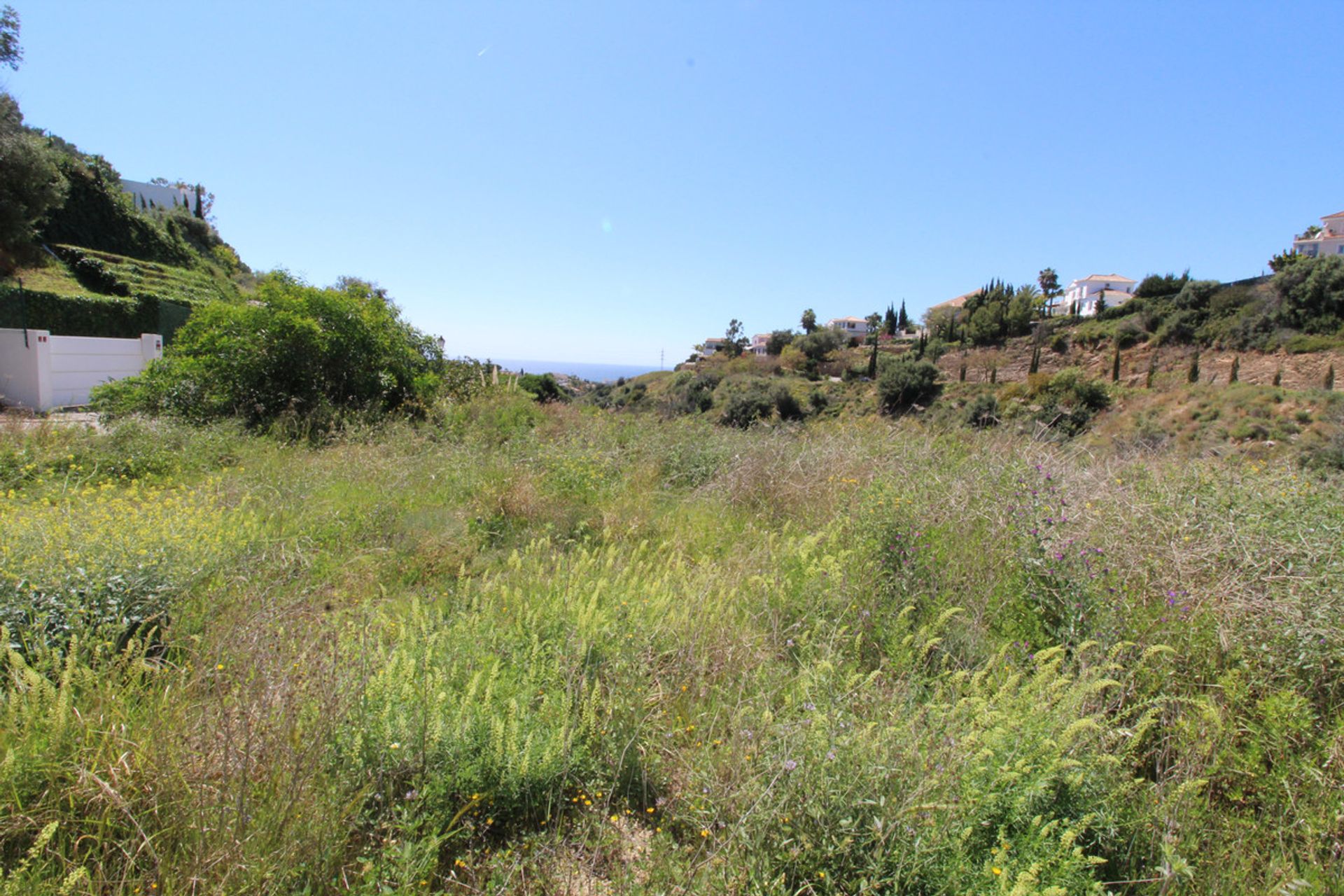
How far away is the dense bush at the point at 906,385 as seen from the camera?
30.0 meters

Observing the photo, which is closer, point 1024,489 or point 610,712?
point 610,712

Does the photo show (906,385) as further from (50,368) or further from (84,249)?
(84,249)

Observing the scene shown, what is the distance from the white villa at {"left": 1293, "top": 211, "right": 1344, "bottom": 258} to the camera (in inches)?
1864

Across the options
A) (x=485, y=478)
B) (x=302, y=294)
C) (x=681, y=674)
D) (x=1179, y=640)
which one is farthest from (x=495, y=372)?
(x=1179, y=640)

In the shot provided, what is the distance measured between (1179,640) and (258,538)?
16.6ft

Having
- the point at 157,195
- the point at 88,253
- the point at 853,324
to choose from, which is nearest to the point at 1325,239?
the point at 853,324

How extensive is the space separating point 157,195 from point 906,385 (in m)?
53.1

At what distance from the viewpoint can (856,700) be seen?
2291 millimetres

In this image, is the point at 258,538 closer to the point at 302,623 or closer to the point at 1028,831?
the point at 302,623

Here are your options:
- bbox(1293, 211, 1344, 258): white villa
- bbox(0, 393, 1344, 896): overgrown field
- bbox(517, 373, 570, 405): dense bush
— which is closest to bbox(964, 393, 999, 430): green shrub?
bbox(517, 373, 570, 405): dense bush

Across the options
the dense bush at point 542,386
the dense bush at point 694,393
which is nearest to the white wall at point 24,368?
the dense bush at point 542,386

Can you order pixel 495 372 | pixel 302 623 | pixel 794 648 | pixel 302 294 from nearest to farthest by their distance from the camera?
pixel 302 623, pixel 794 648, pixel 302 294, pixel 495 372

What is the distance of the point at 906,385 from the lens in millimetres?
30719

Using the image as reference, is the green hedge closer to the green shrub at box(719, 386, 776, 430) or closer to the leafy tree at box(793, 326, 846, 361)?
the green shrub at box(719, 386, 776, 430)
